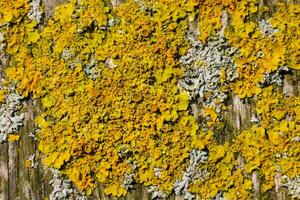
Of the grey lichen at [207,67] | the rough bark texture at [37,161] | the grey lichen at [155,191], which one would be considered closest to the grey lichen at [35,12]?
the rough bark texture at [37,161]

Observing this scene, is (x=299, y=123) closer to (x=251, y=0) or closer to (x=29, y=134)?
(x=251, y=0)

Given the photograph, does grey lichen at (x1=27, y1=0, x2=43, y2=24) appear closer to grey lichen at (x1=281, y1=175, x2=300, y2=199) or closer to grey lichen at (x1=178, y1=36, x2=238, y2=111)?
grey lichen at (x1=178, y1=36, x2=238, y2=111)

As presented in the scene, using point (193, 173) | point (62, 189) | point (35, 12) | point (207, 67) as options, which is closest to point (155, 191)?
point (193, 173)

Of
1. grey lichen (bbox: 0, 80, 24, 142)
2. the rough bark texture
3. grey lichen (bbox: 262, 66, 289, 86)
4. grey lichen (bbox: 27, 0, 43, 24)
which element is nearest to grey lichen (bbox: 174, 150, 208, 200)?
the rough bark texture

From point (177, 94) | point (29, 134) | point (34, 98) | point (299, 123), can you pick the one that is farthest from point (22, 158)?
point (299, 123)

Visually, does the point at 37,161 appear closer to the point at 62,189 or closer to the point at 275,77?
the point at 62,189

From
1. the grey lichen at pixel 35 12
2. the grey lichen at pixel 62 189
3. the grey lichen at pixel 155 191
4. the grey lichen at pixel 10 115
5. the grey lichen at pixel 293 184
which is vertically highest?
the grey lichen at pixel 35 12

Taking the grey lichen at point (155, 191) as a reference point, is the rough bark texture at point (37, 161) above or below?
above

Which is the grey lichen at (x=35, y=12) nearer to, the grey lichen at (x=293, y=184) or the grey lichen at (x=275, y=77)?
the grey lichen at (x=275, y=77)
